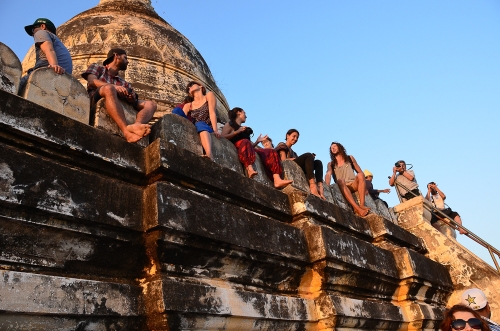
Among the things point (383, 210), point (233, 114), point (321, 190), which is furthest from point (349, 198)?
point (233, 114)

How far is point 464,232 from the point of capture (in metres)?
6.93

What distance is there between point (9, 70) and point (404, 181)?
260 inches

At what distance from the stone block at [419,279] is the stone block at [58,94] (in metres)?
3.51

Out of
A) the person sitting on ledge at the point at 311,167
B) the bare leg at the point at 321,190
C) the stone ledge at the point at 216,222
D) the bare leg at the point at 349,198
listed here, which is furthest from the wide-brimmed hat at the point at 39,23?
the bare leg at the point at 349,198

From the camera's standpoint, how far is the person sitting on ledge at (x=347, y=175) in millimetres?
5652

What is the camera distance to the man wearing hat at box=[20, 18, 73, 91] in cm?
363

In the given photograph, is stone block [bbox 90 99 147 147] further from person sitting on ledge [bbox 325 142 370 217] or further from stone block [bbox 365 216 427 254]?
person sitting on ledge [bbox 325 142 370 217]

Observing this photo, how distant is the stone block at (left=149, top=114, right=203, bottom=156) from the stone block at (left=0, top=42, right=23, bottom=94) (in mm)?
1041

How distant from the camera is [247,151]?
170 inches

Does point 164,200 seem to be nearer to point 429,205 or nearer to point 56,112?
point 56,112

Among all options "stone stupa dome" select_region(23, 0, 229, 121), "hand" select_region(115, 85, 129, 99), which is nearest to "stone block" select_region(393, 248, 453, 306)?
"hand" select_region(115, 85, 129, 99)

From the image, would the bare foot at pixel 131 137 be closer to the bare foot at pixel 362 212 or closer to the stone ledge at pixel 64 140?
the stone ledge at pixel 64 140

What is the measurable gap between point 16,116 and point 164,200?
38.8 inches

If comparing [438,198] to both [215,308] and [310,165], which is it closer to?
[310,165]
